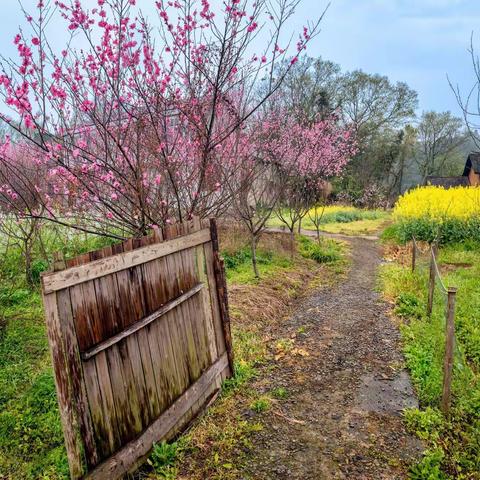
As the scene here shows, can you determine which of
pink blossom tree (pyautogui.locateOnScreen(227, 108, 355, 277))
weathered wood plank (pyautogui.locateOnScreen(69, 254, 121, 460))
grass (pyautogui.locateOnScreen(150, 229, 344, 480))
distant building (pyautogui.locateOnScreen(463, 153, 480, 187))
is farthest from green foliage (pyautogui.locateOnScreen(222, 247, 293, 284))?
distant building (pyautogui.locateOnScreen(463, 153, 480, 187))

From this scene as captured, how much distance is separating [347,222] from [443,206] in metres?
9.05

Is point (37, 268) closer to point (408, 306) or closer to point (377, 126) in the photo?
point (408, 306)

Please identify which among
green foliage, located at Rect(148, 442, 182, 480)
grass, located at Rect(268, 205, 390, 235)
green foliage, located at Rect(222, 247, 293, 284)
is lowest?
grass, located at Rect(268, 205, 390, 235)

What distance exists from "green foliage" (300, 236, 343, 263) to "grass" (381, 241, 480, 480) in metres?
2.97

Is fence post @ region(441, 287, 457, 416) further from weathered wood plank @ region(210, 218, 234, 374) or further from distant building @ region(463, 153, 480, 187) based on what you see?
distant building @ region(463, 153, 480, 187)

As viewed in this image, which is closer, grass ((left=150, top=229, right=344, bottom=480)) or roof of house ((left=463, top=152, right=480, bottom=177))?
grass ((left=150, top=229, right=344, bottom=480))

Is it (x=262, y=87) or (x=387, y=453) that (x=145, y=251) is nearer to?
(x=387, y=453)

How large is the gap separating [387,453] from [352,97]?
106 ft

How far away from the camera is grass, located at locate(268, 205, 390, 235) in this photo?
18.3 meters

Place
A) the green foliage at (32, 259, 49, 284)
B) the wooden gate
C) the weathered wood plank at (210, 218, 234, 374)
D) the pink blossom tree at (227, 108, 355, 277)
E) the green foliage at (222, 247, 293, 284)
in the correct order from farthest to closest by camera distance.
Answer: the green foliage at (222, 247, 293, 284)
the green foliage at (32, 259, 49, 284)
the pink blossom tree at (227, 108, 355, 277)
the weathered wood plank at (210, 218, 234, 374)
the wooden gate

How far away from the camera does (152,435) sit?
10.3ft

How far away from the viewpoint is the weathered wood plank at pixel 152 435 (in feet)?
8.85

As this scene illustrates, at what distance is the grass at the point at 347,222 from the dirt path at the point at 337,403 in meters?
11.4

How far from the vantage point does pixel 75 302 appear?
8.12ft
